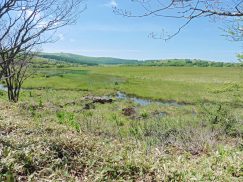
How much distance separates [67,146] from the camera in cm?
694

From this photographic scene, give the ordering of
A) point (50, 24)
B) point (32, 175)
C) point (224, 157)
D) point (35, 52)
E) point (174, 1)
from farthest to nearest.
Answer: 1. point (35, 52)
2. point (50, 24)
3. point (224, 157)
4. point (32, 175)
5. point (174, 1)

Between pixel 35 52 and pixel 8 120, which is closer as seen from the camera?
pixel 8 120

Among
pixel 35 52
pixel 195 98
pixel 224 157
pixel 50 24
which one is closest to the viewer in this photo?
pixel 224 157

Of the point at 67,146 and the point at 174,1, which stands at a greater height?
the point at 174,1

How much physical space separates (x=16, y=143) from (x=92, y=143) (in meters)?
1.54

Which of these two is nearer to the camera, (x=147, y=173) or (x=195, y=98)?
(x=147, y=173)

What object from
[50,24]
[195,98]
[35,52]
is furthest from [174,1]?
[195,98]

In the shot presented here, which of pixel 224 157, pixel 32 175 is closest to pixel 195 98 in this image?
pixel 224 157

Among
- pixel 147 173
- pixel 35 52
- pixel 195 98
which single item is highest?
pixel 35 52

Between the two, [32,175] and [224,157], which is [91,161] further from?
[224,157]

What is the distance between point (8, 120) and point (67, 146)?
3.84 meters

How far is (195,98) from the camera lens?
110 ft

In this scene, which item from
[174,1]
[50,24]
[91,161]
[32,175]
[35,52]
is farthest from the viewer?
[35,52]

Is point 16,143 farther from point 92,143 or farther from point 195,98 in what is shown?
point 195,98
